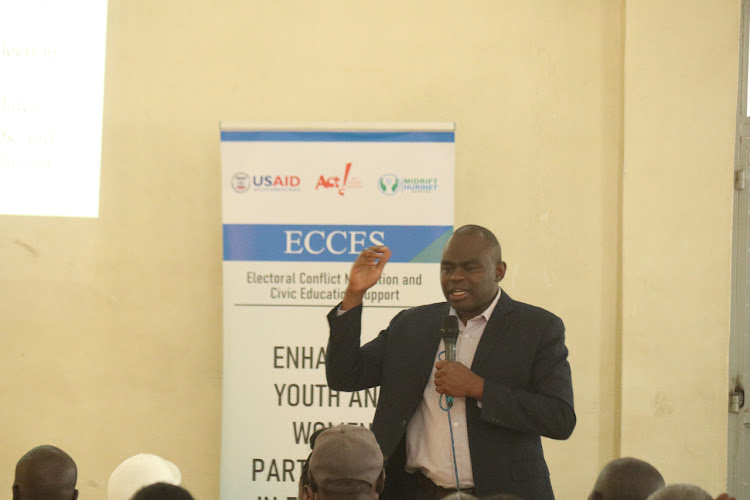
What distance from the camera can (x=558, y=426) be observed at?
2.35 metres

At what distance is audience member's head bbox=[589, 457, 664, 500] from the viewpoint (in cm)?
216

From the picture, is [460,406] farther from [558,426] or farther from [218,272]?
[218,272]

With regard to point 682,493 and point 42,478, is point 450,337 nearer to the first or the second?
point 682,493

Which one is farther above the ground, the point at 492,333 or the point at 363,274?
the point at 363,274

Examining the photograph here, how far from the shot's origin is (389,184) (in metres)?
4.28

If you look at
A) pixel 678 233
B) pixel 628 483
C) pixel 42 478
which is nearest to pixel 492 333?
pixel 628 483

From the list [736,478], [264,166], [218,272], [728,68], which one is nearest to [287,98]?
[264,166]

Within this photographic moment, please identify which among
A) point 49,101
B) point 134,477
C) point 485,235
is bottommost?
point 134,477

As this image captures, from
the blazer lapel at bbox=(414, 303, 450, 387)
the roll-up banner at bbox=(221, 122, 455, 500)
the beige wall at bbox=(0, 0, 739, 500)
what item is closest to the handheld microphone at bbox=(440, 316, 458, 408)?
the blazer lapel at bbox=(414, 303, 450, 387)

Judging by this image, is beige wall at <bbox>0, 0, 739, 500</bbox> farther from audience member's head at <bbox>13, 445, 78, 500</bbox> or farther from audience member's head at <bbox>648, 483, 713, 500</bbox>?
audience member's head at <bbox>648, 483, 713, 500</bbox>

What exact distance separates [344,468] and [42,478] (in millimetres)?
1131

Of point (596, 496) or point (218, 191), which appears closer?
point (596, 496)

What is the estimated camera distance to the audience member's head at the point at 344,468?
5.73ft

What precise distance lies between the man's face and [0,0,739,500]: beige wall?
2.20 meters
